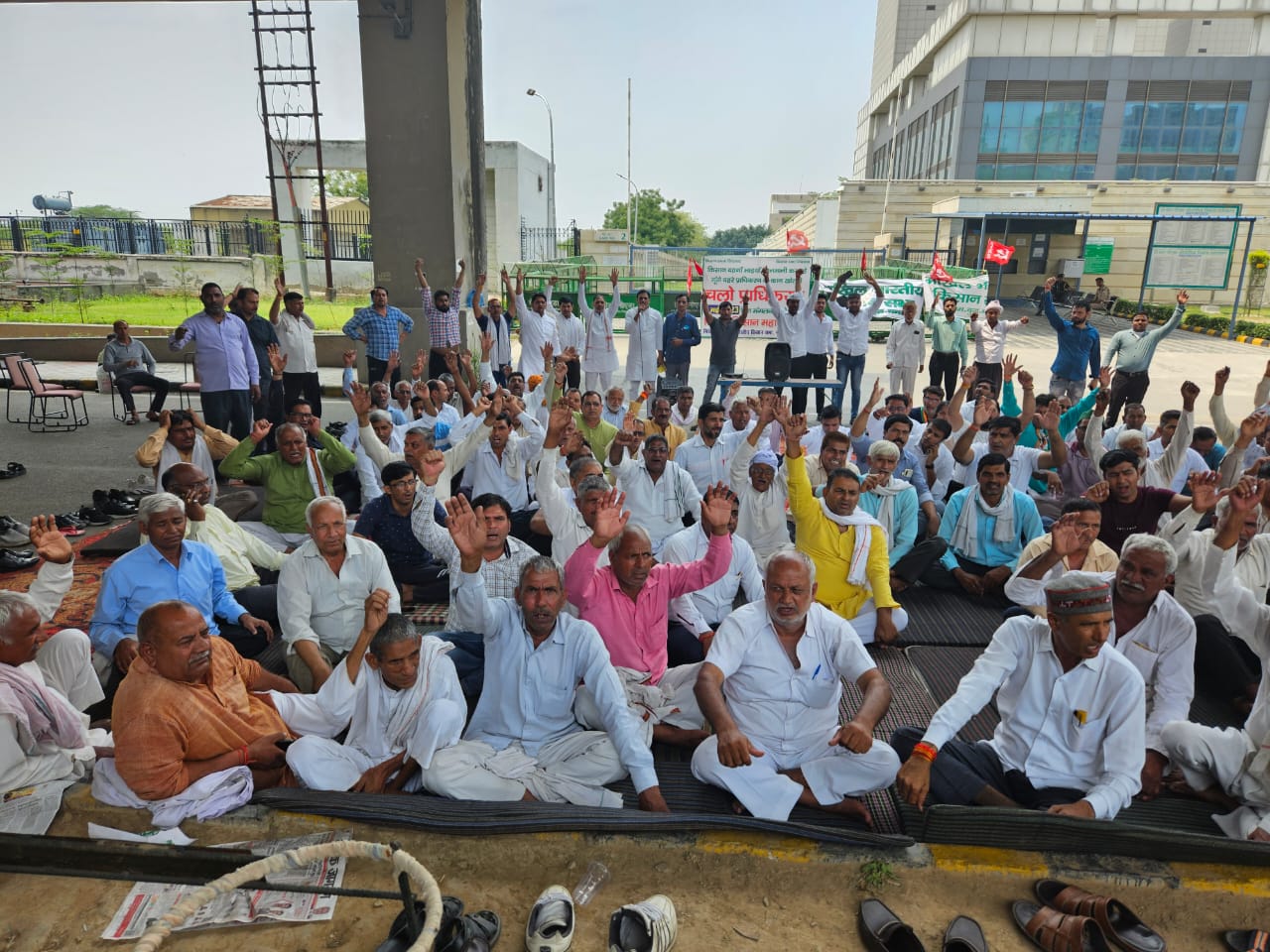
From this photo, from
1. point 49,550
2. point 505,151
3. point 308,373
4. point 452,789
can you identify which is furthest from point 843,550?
point 505,151

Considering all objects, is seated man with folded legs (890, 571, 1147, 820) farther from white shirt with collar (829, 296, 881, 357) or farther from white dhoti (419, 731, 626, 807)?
white shirt with collar (829, 296, 881, 357)

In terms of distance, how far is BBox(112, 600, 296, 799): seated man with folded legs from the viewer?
2.78 meters

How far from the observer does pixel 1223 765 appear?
310 cm

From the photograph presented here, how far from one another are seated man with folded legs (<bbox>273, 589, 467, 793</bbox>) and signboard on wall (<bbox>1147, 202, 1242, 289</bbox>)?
2769 centimetres

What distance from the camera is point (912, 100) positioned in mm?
46656

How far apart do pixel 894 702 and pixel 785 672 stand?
47.6 inches

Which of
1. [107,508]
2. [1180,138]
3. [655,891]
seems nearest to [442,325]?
[107,508]

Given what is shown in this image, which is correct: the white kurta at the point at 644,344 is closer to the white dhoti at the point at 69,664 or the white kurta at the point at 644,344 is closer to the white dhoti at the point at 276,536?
the white dhoti at the point at 276,536

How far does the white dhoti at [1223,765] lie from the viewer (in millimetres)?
2977

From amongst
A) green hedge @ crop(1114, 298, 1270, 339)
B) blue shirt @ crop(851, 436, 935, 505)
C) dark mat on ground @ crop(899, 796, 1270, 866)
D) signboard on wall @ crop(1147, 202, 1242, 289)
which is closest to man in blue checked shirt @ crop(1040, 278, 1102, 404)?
blue shirt @ crop(851, 436, 935, 505)

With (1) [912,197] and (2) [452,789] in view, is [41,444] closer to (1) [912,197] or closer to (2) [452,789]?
(2) [452,789]

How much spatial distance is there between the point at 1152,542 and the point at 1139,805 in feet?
3.46

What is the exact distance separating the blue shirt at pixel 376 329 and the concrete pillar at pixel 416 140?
1.99 meters

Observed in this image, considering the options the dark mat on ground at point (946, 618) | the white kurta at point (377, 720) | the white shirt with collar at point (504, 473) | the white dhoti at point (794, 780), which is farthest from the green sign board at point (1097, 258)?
the white kurta at point (377, 720)
